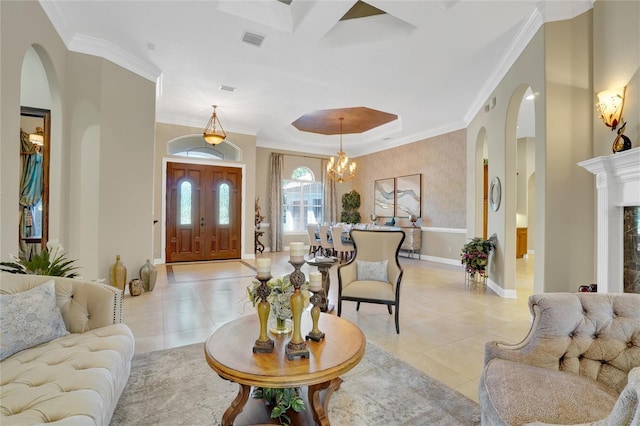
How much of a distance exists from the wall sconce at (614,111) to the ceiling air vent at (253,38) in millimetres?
3728

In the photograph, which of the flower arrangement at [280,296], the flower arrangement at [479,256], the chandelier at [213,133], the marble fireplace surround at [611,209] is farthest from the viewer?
the chandelier at [213,133]

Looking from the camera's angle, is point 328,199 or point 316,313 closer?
point 316,313

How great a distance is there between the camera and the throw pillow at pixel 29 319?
170 cm

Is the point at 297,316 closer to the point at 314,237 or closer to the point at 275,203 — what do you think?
the point at 314,237

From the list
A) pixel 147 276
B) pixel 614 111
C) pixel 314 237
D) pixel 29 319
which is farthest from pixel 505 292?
pixel 147 276

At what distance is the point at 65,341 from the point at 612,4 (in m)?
5.43

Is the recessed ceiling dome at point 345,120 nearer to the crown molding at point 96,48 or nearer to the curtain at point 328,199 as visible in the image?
the curtain at point 328,199

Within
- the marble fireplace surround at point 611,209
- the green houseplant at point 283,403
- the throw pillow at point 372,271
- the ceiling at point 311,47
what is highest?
the ceiling at point 311,47

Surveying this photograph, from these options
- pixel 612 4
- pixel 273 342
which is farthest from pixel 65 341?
pixel 612 4

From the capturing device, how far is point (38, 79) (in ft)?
12.6

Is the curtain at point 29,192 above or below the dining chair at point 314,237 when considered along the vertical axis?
above

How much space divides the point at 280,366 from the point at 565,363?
148 cm

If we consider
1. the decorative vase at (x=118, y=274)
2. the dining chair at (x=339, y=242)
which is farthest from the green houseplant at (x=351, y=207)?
the decorative vase at (x=118, y=274)

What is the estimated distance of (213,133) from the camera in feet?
19.8
